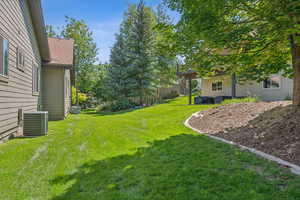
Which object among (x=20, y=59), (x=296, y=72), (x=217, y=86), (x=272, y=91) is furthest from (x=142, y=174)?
(x=217, y=86)

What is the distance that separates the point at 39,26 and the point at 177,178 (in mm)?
9663

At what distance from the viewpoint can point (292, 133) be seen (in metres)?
4.70

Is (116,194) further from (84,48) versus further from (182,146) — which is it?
(84,48)

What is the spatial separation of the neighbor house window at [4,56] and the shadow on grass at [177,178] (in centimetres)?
393

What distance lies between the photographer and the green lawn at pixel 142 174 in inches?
107

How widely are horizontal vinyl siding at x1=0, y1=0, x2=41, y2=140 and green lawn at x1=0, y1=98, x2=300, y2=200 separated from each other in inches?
54.4

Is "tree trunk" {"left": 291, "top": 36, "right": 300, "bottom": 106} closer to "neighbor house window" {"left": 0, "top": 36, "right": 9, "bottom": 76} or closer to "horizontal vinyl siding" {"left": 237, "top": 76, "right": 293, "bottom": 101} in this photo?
"horizontal vinyl siding" {"left": 237, "top": 76, "right": 293, "bottom": 101}

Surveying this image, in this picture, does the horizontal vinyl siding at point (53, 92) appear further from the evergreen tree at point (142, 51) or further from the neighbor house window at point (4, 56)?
the evergreen tree at point (142, 51)

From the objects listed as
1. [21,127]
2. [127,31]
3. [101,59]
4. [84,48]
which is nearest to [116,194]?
[21,127]

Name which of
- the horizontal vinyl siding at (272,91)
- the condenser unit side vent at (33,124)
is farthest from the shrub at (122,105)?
the condenser unit side vent at (33,124)

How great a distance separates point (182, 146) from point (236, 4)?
3298 millimetres

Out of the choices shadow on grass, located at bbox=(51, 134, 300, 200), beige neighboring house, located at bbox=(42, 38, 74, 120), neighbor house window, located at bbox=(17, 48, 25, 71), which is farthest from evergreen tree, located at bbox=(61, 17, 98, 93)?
shadow on grass, located at bbox=(51, 134, 300, 200)

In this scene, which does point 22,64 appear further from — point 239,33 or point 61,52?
point 239,33

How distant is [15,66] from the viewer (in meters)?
6.87
